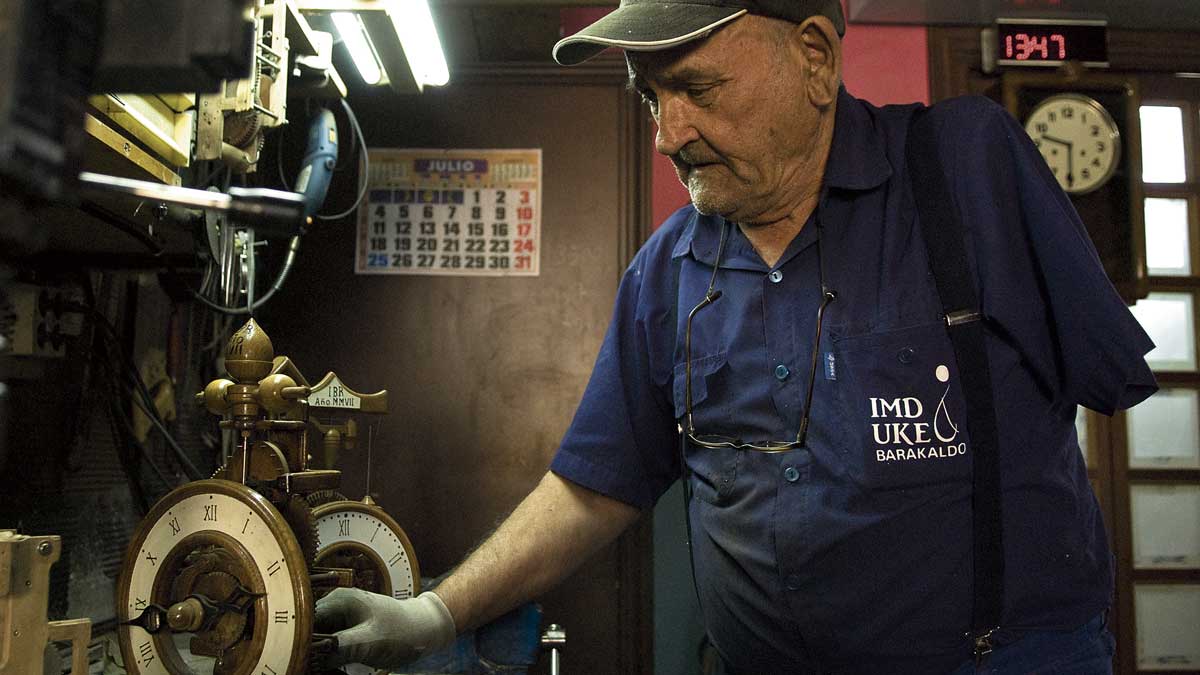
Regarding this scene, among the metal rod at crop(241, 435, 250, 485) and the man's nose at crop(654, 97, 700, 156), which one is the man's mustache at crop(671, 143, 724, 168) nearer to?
the man's nose at crop(654, 97, 700, 156)

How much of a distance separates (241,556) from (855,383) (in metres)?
0.80

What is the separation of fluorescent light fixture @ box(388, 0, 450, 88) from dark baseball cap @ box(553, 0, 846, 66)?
48 centimetres

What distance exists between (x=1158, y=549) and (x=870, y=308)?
7.57 feet

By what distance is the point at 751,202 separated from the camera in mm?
1354

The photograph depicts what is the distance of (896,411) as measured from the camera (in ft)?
3.95

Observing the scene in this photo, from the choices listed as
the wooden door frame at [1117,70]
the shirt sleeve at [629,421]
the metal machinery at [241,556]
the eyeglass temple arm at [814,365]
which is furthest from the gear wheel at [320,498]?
the wooden door frame at [1117,70]

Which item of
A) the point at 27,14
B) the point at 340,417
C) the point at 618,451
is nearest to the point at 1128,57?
the point at 618,451

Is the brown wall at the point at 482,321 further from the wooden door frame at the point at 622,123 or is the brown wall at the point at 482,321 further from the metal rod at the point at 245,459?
→ the metal rod at the point at 245,459

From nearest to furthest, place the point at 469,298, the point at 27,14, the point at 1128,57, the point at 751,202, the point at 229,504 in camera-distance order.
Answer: the point at 27,14 → the point at 229,504 → the point at 751,202 → the point at 469,298 → the point at 1128,57

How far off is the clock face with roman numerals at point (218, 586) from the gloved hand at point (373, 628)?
13cm

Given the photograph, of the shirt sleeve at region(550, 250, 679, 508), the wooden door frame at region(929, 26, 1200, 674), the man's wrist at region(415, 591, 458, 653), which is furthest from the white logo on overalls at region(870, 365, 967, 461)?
the wooden door frame at region(929, 26, 1200, 674)

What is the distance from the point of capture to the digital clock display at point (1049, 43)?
2.79 meters

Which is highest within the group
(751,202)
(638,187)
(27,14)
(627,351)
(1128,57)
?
(1128,57)

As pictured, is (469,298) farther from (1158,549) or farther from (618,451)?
(1158,549)
